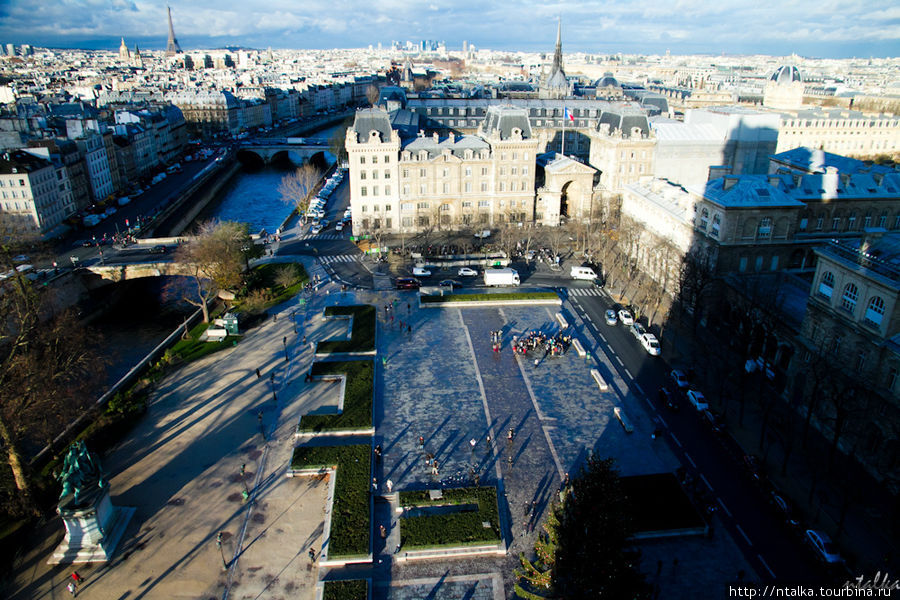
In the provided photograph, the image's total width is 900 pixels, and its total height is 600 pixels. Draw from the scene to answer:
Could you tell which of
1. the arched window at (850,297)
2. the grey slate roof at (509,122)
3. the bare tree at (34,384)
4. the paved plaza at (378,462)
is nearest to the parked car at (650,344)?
the paved plaza at (378,462)

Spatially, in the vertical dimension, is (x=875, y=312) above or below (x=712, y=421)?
above

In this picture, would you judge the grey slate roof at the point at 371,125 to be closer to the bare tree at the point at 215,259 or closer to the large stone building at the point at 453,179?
the large stone building at the point at 453,179

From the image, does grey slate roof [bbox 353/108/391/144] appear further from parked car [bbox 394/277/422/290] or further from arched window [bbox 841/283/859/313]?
arched window [bbox 841/283/859/313]

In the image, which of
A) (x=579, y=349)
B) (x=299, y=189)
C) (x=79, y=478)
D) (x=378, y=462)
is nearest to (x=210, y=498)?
(x=79, y=478)

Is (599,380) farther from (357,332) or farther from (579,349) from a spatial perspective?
(357,332)

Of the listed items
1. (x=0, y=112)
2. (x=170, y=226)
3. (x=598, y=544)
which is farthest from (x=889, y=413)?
(x=0, y=112)

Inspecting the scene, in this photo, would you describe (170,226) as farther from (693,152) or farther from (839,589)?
(839,589)

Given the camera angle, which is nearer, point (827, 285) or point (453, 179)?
point (827, 285)
